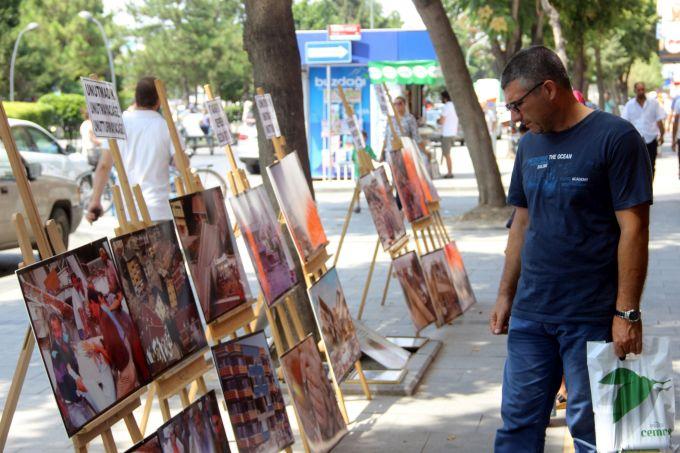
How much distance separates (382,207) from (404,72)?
15.9 metres

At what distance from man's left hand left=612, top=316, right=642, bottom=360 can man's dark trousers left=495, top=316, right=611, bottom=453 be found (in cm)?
8

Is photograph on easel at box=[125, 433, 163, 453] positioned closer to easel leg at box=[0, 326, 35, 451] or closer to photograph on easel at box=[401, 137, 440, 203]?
easel leg at box=[0, 326, 35, 451]

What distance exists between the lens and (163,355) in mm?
4137

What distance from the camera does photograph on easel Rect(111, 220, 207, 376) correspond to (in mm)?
3994

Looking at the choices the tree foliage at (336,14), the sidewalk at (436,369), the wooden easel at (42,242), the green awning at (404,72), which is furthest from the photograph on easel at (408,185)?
the tree foliage at (336,14)

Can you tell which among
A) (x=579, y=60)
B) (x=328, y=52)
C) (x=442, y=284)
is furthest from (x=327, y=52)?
(x=442, y=284)

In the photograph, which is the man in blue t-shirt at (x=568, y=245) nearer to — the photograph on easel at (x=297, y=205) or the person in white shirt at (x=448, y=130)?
the photograph on easel at (x=297, y=205)

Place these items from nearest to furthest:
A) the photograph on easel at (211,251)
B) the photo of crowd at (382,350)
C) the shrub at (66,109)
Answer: the photograph on easel at (211,251), the photo of crowd at (382,350), the shrub at (66,109)

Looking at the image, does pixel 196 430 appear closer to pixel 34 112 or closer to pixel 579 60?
pixel 579 60

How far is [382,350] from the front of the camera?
23.2 ft

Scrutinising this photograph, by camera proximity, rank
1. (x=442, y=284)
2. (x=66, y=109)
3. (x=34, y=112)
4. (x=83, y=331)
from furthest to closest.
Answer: (x=66, y=109) < (x=34, y=112) < (x=442, y=284) < (x=83, y=331)

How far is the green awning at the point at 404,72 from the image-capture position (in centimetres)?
2338

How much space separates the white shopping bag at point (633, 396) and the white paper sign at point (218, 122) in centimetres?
269

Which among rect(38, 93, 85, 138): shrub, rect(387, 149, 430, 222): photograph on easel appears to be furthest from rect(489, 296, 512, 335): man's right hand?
rect(38, 93, 85, 138): shrub
